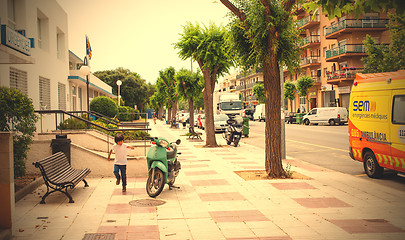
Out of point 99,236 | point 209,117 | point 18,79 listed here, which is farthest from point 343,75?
point 99,236

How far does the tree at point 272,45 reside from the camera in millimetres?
9984

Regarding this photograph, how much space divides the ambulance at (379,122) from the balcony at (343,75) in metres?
32.6

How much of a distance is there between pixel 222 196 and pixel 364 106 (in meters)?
5.08

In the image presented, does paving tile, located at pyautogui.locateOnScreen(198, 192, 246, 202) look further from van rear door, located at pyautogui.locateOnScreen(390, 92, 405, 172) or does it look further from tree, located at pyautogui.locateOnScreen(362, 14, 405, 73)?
tree, located at pyautogui.locateOnScreen(362, 14, 405, 73)

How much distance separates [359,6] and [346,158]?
9.07 m

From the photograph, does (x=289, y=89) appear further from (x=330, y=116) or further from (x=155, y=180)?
(x=155, y=180)

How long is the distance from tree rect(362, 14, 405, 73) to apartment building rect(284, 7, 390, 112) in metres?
6.45

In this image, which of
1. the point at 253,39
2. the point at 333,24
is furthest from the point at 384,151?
the point at 333,24

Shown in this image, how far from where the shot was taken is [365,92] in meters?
10.4

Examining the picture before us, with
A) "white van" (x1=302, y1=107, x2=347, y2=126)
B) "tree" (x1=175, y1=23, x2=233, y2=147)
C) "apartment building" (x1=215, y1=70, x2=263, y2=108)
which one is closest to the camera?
"tree" (x1=175, y1=23, x2=233, y2=147)

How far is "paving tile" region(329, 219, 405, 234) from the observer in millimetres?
5641

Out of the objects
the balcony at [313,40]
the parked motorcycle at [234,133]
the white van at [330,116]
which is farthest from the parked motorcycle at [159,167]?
the balcony at [313,40]

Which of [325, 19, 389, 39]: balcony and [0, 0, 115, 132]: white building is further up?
[325, 19, 389, 39]: balcony

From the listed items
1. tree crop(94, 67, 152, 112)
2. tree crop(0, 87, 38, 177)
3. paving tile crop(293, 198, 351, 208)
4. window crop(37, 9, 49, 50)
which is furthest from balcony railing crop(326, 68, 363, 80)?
tree crop(94, 67, 152, 112)
